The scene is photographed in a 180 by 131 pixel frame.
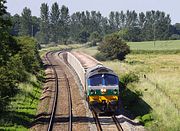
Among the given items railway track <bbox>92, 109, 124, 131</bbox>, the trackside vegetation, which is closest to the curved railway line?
railway track <bbox>92, 109, 124, 131</bbox>

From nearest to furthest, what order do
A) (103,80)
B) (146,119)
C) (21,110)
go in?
(146,119) < (103,80) < (21,110)

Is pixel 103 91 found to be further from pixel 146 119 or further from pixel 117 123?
pixel 146 119

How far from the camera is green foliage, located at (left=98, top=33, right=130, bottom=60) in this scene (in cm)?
8106

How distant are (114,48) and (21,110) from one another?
54.5 m

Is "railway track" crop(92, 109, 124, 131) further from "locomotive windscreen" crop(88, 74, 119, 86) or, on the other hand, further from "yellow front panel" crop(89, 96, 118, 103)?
"locomotive windscreen" crop(88, 74, 119, 86)

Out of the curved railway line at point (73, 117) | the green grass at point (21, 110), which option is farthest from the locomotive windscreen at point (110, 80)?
the green grass at point (21, 110)

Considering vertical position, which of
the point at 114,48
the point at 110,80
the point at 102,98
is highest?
the point at 110,80

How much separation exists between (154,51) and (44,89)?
80.1 metres

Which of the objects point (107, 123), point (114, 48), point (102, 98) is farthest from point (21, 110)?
point (114, 48)

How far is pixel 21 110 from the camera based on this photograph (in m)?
27.5

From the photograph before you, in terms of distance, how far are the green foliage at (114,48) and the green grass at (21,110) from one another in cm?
4400

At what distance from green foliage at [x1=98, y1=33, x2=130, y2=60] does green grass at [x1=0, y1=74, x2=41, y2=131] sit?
44.0 meters

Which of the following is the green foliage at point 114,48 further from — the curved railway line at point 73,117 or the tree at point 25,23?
the tree at point 25,23

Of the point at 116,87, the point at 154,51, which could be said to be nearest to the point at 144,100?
the point at 116,87
